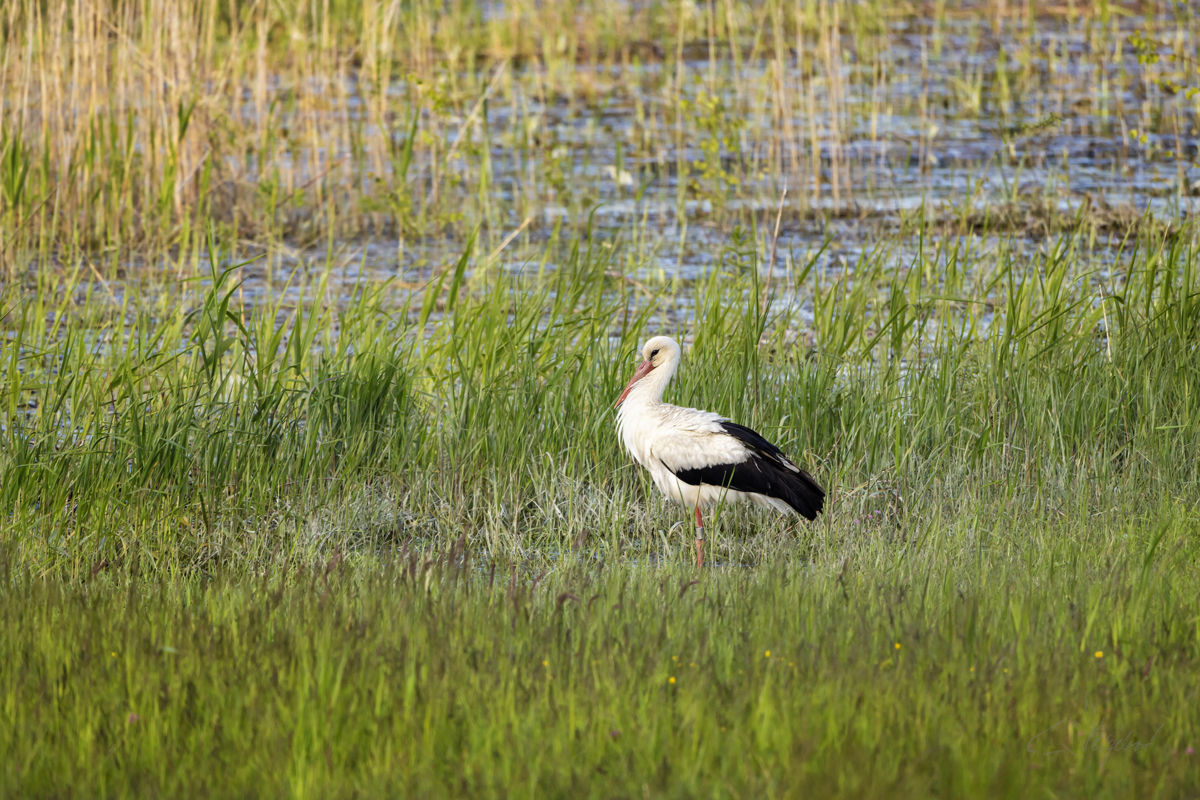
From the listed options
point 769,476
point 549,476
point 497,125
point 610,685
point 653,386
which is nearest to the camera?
point 610,685

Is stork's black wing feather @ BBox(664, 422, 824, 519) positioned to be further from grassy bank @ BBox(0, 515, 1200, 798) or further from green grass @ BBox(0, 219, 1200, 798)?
grassy bank @ BBox(0, 515, 1200, 798)

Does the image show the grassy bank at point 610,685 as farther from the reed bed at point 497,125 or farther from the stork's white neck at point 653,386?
the reed bed at point 497,125

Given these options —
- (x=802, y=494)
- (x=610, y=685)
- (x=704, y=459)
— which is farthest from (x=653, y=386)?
(x=610, y=685)

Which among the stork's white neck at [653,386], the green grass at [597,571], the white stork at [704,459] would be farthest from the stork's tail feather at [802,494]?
the stork's white neck at [653,386]

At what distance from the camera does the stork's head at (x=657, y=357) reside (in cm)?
504

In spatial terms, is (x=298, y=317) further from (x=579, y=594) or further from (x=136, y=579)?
(x=579, y=594)

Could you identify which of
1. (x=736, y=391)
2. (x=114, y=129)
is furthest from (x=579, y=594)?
(x=114, y=129)

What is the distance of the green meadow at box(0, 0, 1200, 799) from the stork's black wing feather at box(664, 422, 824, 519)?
0.18 m

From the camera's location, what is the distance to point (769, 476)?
Result: 461 centimetres

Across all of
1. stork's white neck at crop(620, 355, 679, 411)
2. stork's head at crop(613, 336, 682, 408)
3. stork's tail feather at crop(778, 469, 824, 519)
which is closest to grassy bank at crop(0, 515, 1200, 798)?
stork's tail feather at crop(778, 469, 824, 519)

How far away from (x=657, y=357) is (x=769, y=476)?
2.49ft

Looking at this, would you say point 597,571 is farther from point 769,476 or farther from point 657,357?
point 657,357

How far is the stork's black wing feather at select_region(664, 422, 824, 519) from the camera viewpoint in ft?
15.1

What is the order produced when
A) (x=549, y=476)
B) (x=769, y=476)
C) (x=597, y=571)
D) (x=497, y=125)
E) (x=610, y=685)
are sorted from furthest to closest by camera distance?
(x=497, y=125), (x=549, y=476), (x=769, y=476), (x=597, y=571), (x=610, y=685)
